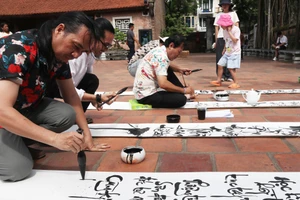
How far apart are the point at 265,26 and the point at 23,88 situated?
14141mm

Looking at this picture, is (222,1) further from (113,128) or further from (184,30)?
(184,30)

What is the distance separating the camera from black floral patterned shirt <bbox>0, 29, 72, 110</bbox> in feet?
Answer: 4.23

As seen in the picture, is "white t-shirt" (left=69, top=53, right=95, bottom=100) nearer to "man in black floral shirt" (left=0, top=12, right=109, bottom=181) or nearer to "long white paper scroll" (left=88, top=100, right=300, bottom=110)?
"man in black floral shirt" (left=0, top=12, right=109, bottom=181)

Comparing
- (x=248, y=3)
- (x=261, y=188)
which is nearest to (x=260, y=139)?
(x=261, y=188)

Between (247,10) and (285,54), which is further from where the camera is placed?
(247,10)

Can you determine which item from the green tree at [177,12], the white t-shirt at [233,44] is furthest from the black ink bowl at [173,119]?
the green tree at [177,12]

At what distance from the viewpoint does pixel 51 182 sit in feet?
4.83

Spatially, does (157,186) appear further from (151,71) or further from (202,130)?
(151,71)

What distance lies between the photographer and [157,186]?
1.41 meters

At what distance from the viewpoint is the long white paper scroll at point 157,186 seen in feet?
4.34

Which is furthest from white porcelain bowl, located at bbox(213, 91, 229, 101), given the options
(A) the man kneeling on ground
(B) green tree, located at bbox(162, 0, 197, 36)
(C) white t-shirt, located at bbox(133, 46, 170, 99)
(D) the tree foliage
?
(D) the tree foliage

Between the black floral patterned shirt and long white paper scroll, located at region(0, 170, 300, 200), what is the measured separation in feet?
1.46

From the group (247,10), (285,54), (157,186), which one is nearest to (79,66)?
(157,186)

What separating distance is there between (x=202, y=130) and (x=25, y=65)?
141cm
